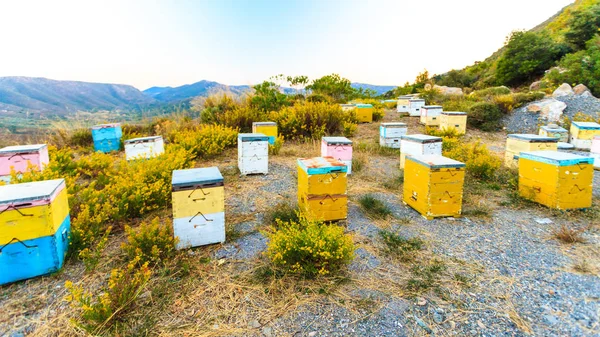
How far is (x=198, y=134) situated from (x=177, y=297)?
5.43 m

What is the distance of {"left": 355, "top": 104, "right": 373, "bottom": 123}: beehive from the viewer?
11883 mm

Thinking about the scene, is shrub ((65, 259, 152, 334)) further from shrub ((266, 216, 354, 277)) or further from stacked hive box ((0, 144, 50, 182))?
stacked hive box ((0, 144, 50, 182))

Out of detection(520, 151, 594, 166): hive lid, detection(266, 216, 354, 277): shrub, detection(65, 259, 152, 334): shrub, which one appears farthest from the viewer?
detection(520, 151, 594, 166): hive lid

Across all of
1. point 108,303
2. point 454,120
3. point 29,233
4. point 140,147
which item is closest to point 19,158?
point 140,147

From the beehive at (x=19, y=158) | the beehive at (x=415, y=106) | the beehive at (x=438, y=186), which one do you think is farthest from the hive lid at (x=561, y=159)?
the beehive at (x=415, y=106)

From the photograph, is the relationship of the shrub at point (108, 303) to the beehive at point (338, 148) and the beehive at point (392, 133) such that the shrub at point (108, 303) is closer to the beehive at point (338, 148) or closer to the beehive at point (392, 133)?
the beehive at point (338, 148)

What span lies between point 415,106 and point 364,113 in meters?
2.48

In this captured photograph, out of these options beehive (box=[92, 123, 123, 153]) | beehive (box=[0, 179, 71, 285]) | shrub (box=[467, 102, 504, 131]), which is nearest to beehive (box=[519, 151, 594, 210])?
beehive (box=[0, 179, 71, 285])

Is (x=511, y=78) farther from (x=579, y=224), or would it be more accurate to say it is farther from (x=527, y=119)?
(x=579, y=224)

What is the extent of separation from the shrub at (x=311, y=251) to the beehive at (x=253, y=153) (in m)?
3.17

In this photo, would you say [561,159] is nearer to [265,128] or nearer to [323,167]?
[323,167]

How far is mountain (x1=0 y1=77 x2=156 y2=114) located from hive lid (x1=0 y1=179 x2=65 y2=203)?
18302 millimetres

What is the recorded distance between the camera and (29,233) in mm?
2535

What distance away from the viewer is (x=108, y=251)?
3.17 m
